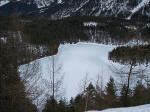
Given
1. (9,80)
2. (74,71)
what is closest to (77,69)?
(74,71)

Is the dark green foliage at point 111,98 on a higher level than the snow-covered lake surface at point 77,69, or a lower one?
higher

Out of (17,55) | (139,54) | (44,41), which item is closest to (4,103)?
(17,55)

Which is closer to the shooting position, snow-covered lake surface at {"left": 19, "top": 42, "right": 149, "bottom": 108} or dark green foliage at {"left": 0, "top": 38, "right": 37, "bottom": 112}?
dark green foliage at {"left": 0, "top": 38, "right": 37, "bottom": 112}

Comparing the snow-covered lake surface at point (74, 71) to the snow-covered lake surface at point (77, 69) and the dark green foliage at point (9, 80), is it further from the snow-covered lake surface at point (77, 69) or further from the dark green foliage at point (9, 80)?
the dark green foliage at point (9, 80)

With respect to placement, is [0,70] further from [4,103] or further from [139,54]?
[139,54]

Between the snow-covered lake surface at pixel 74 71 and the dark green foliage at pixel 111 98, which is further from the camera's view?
the snow-covered lake surface at pixel 74 71

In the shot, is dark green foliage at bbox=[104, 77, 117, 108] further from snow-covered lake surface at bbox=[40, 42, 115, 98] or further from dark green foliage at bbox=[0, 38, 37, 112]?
snow-covered lake surface at bbox=[40, 42, 115, 98]

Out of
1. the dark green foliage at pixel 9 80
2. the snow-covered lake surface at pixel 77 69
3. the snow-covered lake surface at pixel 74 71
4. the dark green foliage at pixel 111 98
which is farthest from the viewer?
the snow-covered lake surface at pixel 77 69

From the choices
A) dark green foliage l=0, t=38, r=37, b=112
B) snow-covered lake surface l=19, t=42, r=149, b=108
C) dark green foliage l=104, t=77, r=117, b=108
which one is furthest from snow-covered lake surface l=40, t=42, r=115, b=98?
dark green foliage l=0, t=38, r=37, b=112

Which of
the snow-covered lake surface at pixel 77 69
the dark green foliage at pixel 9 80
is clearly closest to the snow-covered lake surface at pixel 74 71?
the snow-covered lake surface at pixel 77 69

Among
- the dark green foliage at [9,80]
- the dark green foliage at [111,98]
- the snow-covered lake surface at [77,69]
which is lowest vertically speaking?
the snow-covered lake surface at [77,69]

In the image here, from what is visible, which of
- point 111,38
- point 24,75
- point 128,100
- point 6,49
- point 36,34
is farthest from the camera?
point 111,38

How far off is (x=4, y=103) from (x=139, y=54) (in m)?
9.06

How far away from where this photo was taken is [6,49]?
7.93 metres
